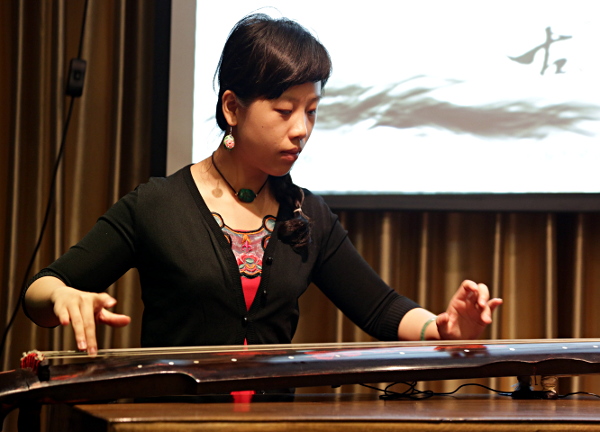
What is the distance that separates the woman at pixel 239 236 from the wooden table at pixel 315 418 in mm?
425

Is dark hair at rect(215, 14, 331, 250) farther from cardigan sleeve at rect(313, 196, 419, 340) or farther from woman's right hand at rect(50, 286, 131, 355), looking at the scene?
woman's right hand at rect(50, 286, 131, 355)

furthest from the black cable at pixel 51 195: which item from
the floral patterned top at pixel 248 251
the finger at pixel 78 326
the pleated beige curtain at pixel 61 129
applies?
the finger at pixel 78 326

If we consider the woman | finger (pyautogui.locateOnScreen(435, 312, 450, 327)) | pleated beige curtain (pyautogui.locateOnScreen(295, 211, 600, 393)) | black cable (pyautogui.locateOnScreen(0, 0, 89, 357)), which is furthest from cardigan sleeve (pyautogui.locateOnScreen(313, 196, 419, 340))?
black cable (pyautogui.locateOnScreen(0, 0, 89, 357))

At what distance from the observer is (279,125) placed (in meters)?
1.15

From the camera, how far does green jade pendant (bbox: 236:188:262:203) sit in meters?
1.24

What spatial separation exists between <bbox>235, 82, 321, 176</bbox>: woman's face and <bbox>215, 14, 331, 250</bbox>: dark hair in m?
0.02

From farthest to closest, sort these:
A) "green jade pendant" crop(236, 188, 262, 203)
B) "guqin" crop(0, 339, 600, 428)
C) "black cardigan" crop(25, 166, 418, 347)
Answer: "green jade pendant" crop(236, 188, 262, 203)
"black cardigan" crop(25, 166, 418, 347)
"guqin" crop(0, 339, 600, 428)

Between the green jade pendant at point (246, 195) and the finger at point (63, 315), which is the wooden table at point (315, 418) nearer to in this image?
the finger at point (63, 315)

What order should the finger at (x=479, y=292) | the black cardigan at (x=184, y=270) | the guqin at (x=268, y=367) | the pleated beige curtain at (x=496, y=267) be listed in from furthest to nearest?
the pleated beige curtain at (x=496, y=267)
the black cardigan at (x=184, y=270)
the finger at (x=479, y=292)
the guqin at (x=268, y=367)

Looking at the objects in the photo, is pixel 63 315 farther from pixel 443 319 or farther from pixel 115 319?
pixel 443 319

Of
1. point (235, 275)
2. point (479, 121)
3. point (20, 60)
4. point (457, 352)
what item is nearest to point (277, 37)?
point (235, 275)

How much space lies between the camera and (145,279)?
47.0 inches

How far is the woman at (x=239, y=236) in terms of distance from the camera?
1136mm

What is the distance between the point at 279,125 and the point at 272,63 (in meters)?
0.11
